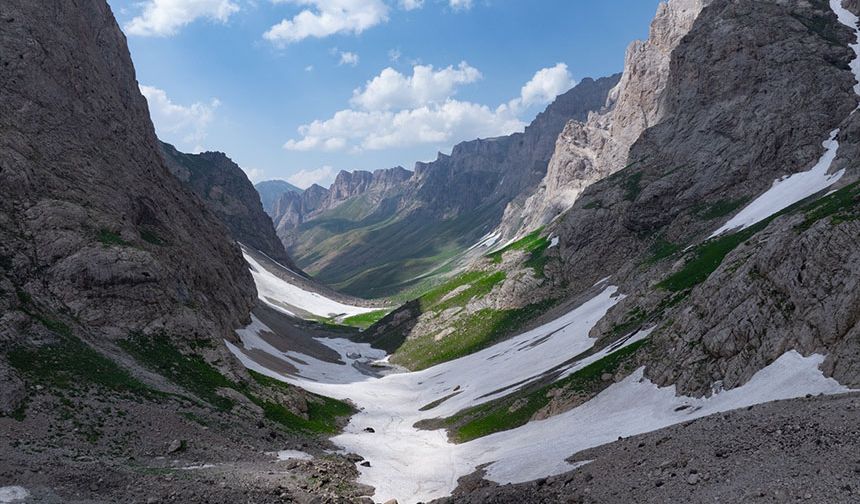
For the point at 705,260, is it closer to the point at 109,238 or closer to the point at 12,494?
the point at 12,494

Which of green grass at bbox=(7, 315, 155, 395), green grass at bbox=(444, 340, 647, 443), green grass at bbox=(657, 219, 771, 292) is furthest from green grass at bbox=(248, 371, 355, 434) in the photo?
green grass at bbox=(657, 219, 771, 292)

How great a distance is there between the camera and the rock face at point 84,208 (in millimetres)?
49438

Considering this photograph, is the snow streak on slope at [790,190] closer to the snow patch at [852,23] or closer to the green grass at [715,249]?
the green grass at [715,249]

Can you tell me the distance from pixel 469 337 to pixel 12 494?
85830mm

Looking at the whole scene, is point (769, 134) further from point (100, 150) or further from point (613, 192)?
point (100, 150)

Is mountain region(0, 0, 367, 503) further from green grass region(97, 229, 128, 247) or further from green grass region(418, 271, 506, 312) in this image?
green grass region(418, 271, 506, 312)

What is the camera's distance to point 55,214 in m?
53.1

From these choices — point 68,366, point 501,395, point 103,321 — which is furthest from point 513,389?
point 103,321

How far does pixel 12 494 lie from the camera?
21.5 metres

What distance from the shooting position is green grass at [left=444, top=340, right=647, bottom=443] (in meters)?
42.5

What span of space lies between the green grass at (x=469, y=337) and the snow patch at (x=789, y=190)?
35788 millimetres

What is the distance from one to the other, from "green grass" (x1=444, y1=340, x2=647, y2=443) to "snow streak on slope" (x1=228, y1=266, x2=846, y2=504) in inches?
64.5

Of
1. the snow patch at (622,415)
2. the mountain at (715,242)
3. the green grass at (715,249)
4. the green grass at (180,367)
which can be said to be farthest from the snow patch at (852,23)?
the green grass at (180,367)

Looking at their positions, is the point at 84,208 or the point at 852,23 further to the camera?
the point at 852,23
